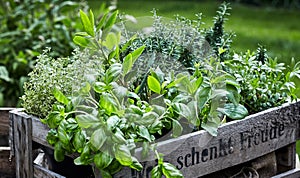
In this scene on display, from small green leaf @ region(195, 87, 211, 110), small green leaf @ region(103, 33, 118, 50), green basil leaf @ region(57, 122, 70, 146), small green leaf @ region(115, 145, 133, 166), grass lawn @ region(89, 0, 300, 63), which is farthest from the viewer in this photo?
grass lawn @ region(89, 0, 300, 63)

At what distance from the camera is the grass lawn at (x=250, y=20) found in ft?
20.0

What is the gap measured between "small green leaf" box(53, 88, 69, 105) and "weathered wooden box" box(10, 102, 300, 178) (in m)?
0.13

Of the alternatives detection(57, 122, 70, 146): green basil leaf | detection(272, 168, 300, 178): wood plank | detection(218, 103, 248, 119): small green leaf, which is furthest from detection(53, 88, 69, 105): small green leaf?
detection(272, 168, 300, 178): wood plank

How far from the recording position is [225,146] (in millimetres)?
1881

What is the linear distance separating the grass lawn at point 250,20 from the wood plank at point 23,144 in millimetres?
3826

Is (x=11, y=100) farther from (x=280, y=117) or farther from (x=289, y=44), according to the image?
(x=289, y=44)

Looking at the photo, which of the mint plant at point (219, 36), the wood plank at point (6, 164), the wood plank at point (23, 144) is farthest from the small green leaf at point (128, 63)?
the wood plank at point (6, 164)

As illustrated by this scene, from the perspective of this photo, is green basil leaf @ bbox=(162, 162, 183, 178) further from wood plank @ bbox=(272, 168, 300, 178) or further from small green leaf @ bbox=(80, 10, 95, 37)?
wood plank @ bbox=(272, 168, 300, 178)

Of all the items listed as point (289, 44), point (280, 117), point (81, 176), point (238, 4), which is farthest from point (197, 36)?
point (238, 4)

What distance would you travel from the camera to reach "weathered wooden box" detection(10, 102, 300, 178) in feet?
5.77

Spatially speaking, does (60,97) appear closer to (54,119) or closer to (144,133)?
(54,119)

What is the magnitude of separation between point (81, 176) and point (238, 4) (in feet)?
23.3

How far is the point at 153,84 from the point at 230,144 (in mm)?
371

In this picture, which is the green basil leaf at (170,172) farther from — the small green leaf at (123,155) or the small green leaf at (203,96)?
the small green leaf at (203,96)
